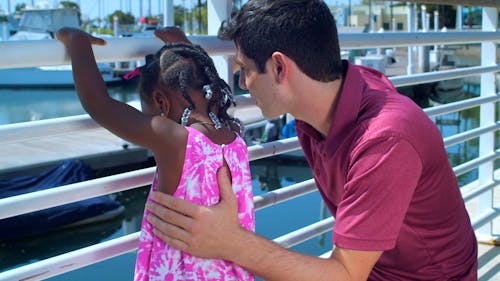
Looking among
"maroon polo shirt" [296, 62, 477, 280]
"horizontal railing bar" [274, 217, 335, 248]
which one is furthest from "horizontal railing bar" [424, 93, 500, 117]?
"maroon polo shirt" [296, 62, 477, 280]

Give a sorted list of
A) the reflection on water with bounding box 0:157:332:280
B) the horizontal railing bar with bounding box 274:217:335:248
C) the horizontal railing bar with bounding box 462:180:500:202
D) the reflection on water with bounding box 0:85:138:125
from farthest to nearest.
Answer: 1. the reflection on water with bounding box 0:85:138:125
2. the reflection on water with bounding box 0:157:332:280
3. the horizontal railing bar with bounding box 462:180:500:202
4. the horizontal railing bar with bounding box 274:217:335:248

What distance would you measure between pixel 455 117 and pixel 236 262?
1911 centimetres

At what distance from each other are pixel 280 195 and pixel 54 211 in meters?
7.46

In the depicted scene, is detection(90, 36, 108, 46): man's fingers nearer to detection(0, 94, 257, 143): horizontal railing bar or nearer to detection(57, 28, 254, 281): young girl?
detection(57, 28, 254, 281): young girl

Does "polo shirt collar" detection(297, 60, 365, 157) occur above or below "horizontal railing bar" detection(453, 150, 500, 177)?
above

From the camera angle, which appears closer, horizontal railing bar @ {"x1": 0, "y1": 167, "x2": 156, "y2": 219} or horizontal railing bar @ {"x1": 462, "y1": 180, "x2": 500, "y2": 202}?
horizontal railing bar @ {"x1": 0, "y1": 167, "x2": 156, "y2": 219}

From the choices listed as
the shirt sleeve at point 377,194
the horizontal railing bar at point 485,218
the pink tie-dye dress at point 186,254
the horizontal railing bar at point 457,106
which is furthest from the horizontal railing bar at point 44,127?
the horizontal railing bar at point 485,218

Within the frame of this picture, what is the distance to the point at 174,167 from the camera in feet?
4.98

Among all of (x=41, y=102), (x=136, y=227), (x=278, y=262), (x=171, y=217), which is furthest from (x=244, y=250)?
(x=41, y=102)

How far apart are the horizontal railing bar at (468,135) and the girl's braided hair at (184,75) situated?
1.85 meters

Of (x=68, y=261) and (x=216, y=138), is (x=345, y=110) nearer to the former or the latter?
(x=216, y=138)

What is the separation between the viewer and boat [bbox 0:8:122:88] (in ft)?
91.4

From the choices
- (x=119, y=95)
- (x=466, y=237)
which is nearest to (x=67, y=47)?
(x=466, y=237)

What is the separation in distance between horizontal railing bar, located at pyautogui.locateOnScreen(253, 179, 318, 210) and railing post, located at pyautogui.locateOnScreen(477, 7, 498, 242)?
1.76 m
